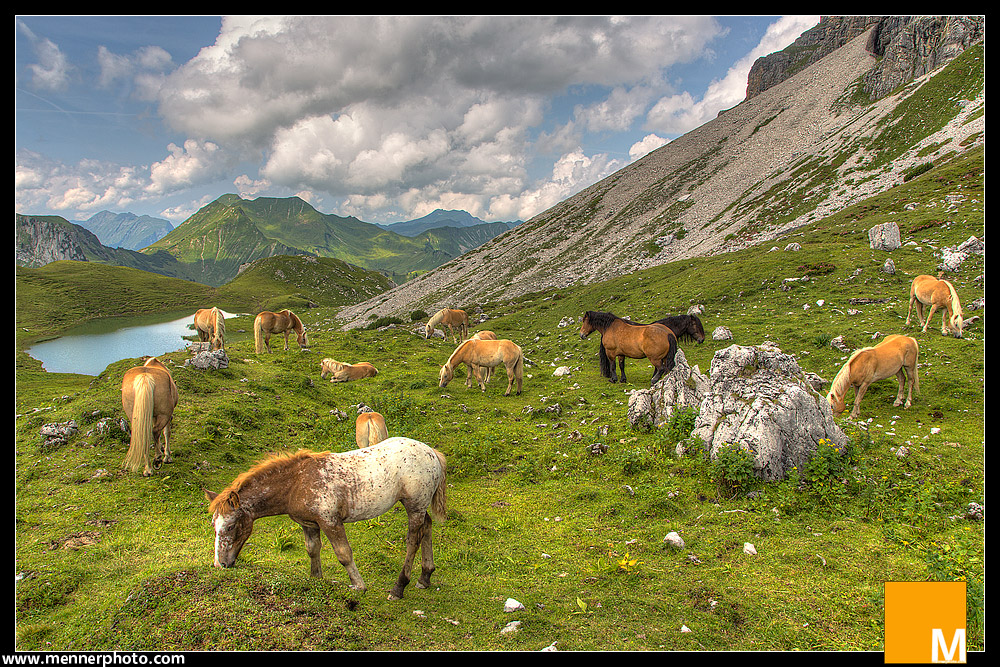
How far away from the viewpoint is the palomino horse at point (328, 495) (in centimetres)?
534

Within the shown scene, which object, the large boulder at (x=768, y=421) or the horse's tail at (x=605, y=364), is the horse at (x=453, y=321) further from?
the large boulder at (x=768, y=421)

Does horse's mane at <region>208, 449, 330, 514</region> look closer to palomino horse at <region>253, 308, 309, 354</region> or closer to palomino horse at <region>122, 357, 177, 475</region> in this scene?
palomino horse at <region>122, 357, 177, 475</region>

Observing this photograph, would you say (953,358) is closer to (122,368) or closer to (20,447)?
(20,447)

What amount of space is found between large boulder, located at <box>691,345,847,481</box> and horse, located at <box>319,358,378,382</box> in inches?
587

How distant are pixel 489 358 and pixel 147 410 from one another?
11151mm

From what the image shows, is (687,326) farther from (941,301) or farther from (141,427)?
(141,427)

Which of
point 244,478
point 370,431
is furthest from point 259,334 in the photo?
point 244,478

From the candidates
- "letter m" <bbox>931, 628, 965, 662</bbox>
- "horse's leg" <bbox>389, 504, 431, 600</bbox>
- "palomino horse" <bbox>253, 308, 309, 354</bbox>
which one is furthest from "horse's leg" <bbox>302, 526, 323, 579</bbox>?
"palomino horse" <bbox>253, 308, 309, 354</bbox>

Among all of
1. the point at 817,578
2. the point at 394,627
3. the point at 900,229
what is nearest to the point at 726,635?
the point at 817,578

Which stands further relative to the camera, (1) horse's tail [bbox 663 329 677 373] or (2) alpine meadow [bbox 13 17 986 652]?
(1) horse's tail [bbox 663 329 677 373]

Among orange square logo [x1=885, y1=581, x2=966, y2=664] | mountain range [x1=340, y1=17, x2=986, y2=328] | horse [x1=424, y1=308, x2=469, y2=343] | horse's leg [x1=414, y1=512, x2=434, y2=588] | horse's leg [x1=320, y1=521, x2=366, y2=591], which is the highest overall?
mountain range [x1=340, y1=17, x2=986, y2=328]

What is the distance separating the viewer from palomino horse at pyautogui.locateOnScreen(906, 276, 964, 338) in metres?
14.6

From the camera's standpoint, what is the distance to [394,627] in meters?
4.89

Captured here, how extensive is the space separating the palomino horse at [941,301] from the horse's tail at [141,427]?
23.3m
